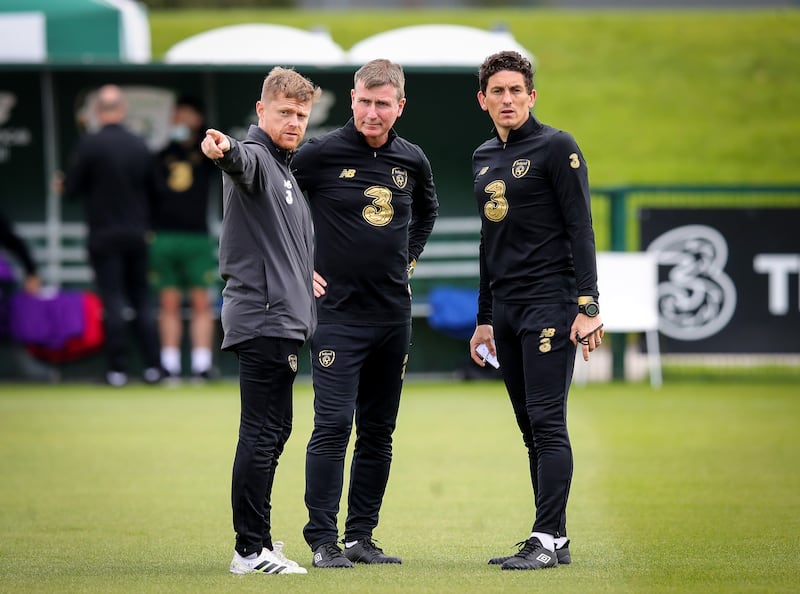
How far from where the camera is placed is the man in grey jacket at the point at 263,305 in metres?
5.82

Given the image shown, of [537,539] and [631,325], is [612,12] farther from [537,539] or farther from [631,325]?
[537,539]

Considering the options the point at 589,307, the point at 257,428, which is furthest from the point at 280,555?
the point at 589,307

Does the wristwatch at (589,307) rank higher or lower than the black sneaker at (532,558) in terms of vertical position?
higher

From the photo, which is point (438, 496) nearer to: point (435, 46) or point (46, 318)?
point (46, 318)

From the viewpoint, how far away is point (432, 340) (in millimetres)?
15211

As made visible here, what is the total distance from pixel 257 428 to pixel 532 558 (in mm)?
1201

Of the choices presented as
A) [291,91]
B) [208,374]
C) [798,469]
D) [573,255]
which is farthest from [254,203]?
[208,374]

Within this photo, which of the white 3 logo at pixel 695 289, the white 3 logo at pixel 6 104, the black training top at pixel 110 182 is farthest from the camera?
the white 3 logo at pixel 6 104

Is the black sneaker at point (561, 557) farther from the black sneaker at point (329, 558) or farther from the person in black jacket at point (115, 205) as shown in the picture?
the person in black jacket at point (115, 205)

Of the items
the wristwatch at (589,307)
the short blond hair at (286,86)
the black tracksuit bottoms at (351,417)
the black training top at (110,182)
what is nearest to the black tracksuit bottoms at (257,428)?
the black tracksuit bottoms at (351,417)

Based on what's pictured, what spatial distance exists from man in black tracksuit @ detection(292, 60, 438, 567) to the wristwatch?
2.55 feet

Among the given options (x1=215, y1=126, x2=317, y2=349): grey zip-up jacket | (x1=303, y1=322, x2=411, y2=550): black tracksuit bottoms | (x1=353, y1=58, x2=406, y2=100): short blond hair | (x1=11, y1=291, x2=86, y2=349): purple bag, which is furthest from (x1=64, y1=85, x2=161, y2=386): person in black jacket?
(x1=215, y1=126, x2=317, y2=349): grey zip-up jacket

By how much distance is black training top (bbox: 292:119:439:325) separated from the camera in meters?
6.35

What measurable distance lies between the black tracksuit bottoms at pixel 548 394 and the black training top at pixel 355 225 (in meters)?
0.55
